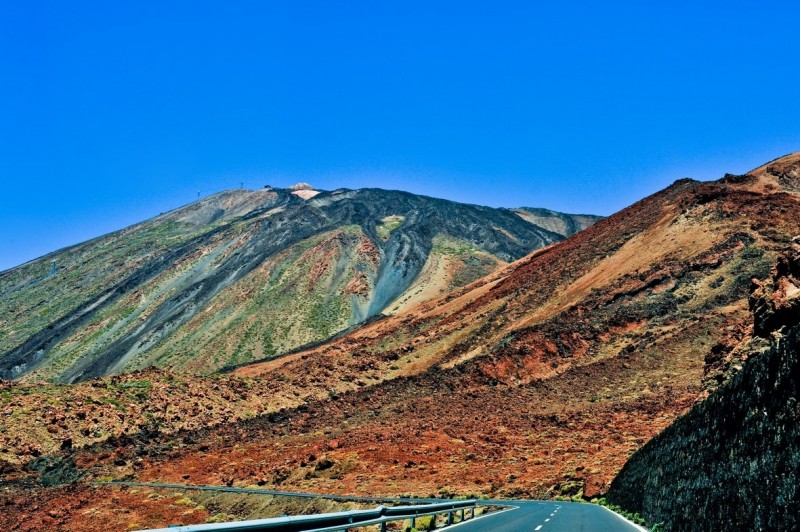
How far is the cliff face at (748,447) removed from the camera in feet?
20.5

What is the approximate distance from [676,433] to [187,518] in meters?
15.6

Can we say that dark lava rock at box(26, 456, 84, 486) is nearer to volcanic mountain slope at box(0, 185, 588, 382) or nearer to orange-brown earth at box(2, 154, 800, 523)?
orange-brown earth at box(2, 154, 800, 523)

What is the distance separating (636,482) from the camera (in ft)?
58.6

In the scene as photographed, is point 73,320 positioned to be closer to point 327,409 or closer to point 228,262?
point 228,262

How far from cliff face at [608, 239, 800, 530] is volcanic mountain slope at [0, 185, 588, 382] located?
83769 millimetres

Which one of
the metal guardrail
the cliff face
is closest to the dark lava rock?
the metal guardrail

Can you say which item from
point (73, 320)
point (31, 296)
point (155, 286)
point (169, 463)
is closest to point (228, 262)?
point (155, 286)

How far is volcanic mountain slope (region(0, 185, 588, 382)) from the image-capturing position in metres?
99.9

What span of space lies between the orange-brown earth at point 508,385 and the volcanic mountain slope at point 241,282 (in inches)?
1088

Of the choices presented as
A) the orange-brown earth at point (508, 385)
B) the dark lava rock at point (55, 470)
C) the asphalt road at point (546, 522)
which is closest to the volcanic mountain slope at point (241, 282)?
the orange-brown earth at point (508, 385)

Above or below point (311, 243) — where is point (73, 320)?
below

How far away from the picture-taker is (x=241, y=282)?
117562mm

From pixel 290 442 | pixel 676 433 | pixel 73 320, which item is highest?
pixel 73 320

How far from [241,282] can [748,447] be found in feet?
380
